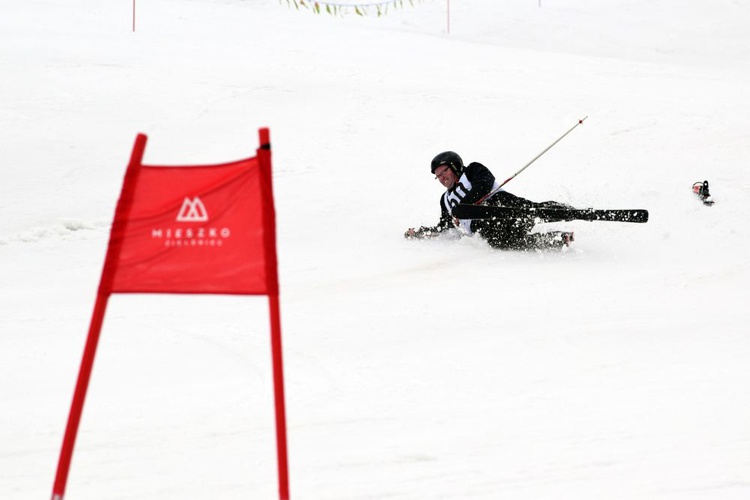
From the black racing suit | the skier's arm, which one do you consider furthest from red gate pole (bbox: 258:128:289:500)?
the skier's arm

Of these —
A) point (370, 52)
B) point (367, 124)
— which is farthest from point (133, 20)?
point (367, 124)

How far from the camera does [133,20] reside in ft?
52.7

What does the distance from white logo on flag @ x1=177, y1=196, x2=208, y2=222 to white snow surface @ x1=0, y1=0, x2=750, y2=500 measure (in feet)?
4.35

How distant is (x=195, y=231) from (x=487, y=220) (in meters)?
5.16

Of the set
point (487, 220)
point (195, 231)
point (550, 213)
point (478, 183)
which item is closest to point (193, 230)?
point (195, 231)

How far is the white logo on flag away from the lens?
3.05 metres

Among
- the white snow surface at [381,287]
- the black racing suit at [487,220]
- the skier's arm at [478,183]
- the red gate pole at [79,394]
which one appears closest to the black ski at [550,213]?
the black racing suit at [487,220]

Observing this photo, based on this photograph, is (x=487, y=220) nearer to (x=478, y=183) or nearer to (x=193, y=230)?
(x=478, y=183)

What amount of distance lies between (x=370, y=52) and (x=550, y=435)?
12863 mm

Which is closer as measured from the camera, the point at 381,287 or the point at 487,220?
the point at 381,287

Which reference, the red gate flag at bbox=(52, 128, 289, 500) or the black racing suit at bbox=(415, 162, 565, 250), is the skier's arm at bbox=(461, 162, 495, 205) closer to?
the black racing suit at bbox=(415, 162, 565, 250)

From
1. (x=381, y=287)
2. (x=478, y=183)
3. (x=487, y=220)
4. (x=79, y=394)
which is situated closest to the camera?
(x=79, y=394)

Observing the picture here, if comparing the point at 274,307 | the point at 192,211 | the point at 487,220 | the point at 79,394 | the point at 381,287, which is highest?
the point at 192,211

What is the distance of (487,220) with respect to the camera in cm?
793
